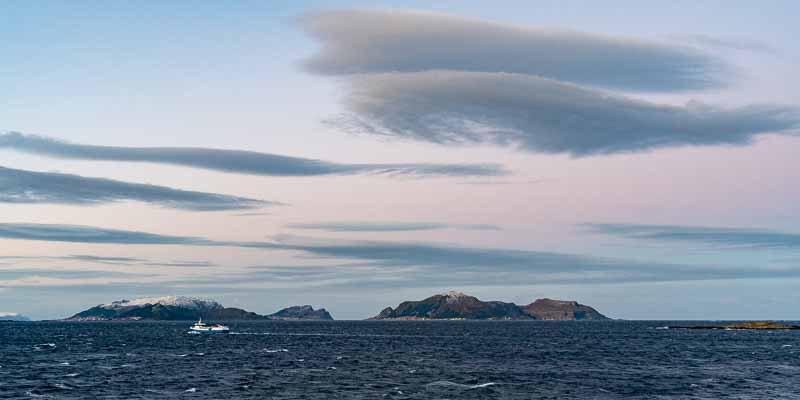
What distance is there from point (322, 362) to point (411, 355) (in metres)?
28.7

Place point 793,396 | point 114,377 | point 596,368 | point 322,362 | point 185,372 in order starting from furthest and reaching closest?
point 322,362
point 596,368
point 185,372
point 114,377
point 793,396

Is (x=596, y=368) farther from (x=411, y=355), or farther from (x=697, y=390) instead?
(x=411, y=355)

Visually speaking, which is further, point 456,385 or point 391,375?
point 391,375

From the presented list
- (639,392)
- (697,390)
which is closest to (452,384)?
(639,392)

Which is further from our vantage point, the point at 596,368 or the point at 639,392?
the point at 596,368

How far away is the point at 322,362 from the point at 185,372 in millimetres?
31045

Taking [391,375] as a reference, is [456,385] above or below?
below

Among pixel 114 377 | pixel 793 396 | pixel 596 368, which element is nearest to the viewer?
pixel 793 396

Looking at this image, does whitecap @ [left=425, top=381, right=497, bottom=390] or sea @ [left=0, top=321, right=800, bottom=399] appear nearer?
sea @ [left=0, top=321, right=800, bottom=399]

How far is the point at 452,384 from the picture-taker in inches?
4077

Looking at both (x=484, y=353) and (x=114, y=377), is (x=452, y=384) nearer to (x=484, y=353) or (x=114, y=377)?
(x=114, y=377)

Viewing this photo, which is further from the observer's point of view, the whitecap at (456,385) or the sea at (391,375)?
the whitecap at (456,385)

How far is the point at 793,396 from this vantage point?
95.6 meters

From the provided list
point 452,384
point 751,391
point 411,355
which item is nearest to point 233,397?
point 452,384
